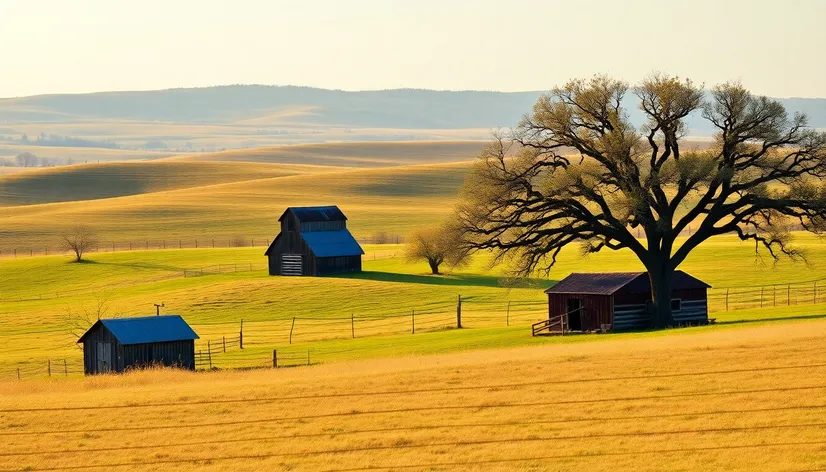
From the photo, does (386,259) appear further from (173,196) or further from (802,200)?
(173,196)

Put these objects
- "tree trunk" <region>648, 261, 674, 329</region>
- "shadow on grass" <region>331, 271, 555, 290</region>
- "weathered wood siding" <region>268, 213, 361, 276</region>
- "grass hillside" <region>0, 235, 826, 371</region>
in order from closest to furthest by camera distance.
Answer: "tree trunk" <region>648, 261, 674, 329</region>
"grass hillside" <region>0, 235, 826, 371</region>
"shadow on grass" <region>331, 271, 555, 290</region>
"weathered wood siding" <region>268, 213, 361, 276</region>

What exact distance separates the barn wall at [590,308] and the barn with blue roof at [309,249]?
37.2m

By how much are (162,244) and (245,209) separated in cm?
2664

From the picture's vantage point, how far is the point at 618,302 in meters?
54.8

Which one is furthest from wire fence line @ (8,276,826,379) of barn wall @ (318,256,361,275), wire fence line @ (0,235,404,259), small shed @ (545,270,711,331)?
wire fence line @ (0,235,404,259)

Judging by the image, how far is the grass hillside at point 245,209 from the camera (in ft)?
425

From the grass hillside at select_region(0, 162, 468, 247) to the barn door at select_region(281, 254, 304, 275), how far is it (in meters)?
32.9

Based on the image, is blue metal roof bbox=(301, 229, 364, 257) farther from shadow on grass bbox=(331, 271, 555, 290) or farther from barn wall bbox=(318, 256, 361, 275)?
shadow on grass bbox=(331, 271, 555, 290)

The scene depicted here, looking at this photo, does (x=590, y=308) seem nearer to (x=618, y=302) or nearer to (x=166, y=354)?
(x=618, y=302)

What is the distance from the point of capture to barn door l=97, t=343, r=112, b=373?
52.1 meters

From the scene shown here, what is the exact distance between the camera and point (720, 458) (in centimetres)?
2389

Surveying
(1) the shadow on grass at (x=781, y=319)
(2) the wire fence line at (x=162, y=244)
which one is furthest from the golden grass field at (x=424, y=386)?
(2) the wire fence line at (x=162, y=244)

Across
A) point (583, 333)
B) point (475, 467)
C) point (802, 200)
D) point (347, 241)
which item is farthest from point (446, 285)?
point (475, 467)

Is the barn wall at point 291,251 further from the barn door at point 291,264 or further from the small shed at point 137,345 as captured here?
the small shed at point 137,345
